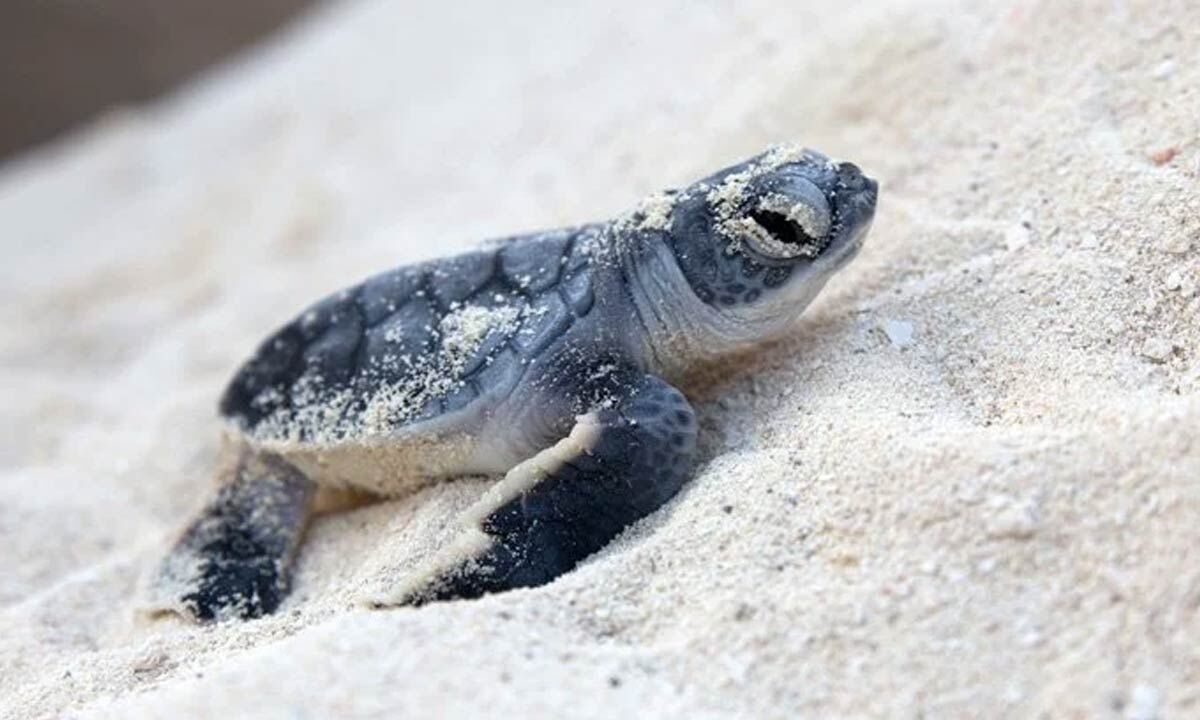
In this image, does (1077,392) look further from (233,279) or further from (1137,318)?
(233,279)

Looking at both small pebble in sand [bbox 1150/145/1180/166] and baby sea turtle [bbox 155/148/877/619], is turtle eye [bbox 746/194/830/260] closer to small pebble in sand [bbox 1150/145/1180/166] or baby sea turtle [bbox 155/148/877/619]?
baby sea turtle [bbox 155/148/877/619]

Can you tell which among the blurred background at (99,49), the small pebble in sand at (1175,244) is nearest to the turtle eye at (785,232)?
the small pebble in sand at (1175,244)

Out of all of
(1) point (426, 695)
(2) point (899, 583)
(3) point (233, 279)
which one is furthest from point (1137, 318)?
(3) point (233, 279)

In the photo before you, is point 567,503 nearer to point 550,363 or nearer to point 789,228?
point 550,363

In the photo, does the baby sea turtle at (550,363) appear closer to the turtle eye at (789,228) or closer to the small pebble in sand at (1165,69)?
the turtle eye at (789,228)

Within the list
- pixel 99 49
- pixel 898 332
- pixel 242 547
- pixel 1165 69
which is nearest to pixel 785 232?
pixel 898 332

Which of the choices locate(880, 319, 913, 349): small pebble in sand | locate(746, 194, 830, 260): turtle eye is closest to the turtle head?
locate(746, 194, 830, 260): turtle eye
